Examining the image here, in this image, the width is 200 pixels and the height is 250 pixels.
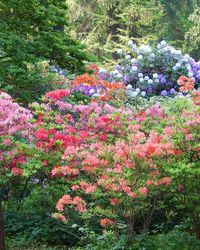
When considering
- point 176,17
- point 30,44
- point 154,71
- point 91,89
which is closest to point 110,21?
point 176,17

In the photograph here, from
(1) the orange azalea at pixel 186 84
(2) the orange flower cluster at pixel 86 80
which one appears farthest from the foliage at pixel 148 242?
(2) the orange flower cluster at pixel 86 80

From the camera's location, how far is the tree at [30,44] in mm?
7836

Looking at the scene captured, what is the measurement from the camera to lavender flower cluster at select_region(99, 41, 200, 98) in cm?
1384

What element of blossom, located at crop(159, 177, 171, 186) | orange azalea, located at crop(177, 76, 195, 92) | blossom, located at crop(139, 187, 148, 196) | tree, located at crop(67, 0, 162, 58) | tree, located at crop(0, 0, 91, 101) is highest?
tree, located at crop(0, 0, 91, 101)

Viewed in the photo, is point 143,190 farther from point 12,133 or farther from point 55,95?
point 55,95

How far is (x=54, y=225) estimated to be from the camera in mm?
8031

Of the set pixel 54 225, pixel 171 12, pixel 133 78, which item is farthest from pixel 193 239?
pixel 171 12

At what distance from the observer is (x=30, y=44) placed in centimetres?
820

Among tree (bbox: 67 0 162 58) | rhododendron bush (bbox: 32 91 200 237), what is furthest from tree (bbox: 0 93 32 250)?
tree (bbox: 67 0 162 58)

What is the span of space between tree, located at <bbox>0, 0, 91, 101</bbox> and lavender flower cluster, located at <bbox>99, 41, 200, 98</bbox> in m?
5.09

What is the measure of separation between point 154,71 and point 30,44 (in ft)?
21.9

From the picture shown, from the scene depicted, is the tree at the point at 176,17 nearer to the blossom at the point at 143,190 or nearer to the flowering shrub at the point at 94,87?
the flowering shrub at the point at 94,87

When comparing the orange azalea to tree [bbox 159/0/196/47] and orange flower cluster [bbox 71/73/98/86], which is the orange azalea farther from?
tree [bbox 159/0/196/47]

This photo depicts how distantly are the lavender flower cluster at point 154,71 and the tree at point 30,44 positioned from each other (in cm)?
509
